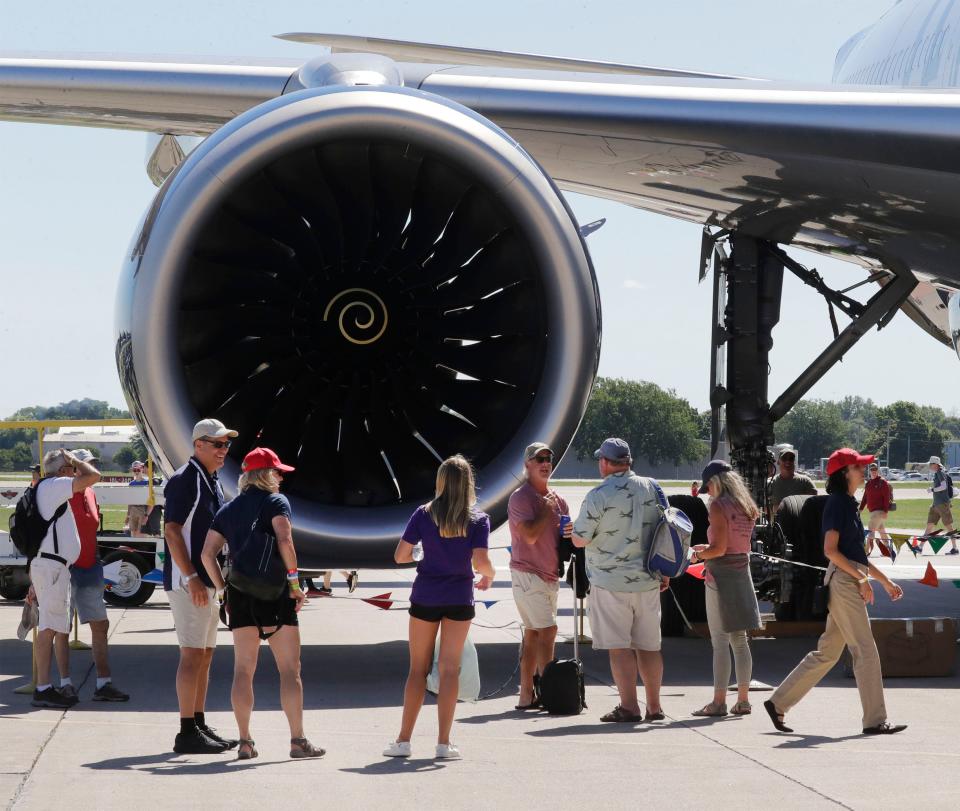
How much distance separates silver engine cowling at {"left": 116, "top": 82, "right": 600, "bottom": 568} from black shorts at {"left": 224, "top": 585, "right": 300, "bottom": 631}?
Answer: 0.91 metres

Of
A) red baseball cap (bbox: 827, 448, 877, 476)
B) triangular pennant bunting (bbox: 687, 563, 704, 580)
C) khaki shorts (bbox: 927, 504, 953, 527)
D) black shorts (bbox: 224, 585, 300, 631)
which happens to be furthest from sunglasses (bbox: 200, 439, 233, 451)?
khaki shorts (bbox: 927, 504, 953, 527)

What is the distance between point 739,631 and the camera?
25.4 feet

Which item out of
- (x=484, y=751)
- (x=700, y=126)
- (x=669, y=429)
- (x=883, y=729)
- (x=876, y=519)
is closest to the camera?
(x=484, y=751)

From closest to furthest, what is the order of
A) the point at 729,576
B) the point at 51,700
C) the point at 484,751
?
the point at 484,751, the point at 51,700, the point at 729,576

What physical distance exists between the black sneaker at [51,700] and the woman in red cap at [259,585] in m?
1.72

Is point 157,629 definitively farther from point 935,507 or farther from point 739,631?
point 935,507

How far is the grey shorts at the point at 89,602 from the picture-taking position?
26.6 feet

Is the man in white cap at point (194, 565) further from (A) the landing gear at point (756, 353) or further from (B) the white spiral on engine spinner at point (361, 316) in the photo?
(A) the landing gear at point (756, 353)

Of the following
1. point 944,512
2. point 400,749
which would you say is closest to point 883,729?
point 400,749

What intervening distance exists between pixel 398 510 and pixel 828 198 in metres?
3.79

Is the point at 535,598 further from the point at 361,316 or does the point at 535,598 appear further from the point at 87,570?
the point at 87,570

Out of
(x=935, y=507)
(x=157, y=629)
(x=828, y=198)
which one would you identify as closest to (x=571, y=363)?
(x=828, y=198)

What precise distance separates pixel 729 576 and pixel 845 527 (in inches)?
38.0

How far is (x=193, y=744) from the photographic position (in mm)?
6309
